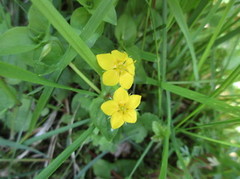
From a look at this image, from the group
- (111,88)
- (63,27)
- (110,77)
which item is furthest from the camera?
(111,88)

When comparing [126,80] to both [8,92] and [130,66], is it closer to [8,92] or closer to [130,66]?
[130,66]

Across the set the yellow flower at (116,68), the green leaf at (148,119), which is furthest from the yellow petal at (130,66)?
the green leaf at (148,119)

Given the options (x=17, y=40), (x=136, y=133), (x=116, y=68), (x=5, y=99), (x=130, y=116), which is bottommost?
(x=136, y=133)

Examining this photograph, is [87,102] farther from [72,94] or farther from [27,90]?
[27,90]

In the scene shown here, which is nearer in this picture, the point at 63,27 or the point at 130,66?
the point at 63,27

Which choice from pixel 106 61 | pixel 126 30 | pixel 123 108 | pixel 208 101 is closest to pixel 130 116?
pixel 123 108

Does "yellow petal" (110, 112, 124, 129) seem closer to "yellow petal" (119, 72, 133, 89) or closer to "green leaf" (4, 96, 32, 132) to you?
"yellow petal" (119, 72, 133, 89)

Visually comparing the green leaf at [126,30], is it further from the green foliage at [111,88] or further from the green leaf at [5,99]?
the green leaf at [5,99]
